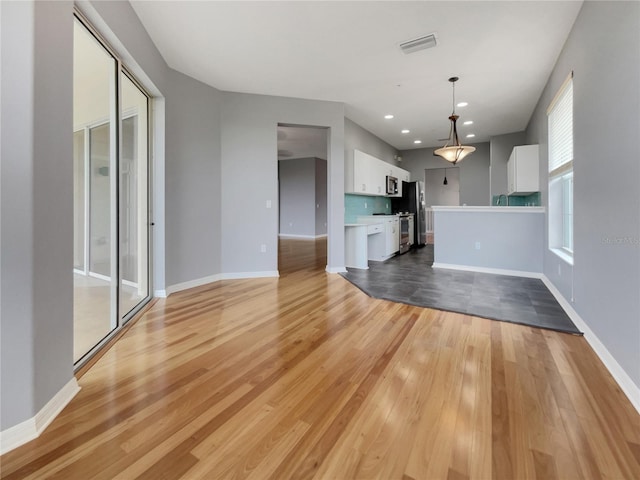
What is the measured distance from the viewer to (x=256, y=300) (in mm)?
3457

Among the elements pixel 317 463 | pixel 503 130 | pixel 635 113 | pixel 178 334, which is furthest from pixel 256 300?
pixel 503 130

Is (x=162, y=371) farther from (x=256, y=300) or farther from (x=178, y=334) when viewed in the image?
(x=256, y=300)

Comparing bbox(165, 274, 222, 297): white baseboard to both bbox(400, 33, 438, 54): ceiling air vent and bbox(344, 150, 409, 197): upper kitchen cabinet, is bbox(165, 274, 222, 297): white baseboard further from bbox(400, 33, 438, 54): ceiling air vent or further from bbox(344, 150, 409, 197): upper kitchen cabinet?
bbox(400, 33, 438, 54): ceiling air vent

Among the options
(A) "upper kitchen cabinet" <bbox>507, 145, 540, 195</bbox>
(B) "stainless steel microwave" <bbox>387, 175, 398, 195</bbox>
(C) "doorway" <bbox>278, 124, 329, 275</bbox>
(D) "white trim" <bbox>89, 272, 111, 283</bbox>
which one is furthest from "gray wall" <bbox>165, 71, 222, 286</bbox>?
(C) "doorway" <bbox>278, 124, 329, 275</bbox>

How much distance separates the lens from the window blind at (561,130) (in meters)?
3.15

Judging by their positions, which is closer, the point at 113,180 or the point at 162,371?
the point at 162,371

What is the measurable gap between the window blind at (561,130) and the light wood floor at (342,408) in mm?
2046

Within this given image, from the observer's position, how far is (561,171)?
346 centimetres

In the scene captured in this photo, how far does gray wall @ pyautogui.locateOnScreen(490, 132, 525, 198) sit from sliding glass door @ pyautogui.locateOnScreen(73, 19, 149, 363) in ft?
23.1

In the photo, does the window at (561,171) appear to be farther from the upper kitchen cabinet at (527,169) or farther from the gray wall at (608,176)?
the upper kitchen cabinet at (527,169)

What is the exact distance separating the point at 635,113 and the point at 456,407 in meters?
1.86

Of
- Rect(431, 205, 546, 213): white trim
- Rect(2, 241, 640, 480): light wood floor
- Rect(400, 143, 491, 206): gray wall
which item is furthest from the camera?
Rect(400, 143, 491, 206): gray wall

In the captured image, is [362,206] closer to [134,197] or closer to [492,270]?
[492,270]

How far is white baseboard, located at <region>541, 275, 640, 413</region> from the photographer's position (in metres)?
1.60
